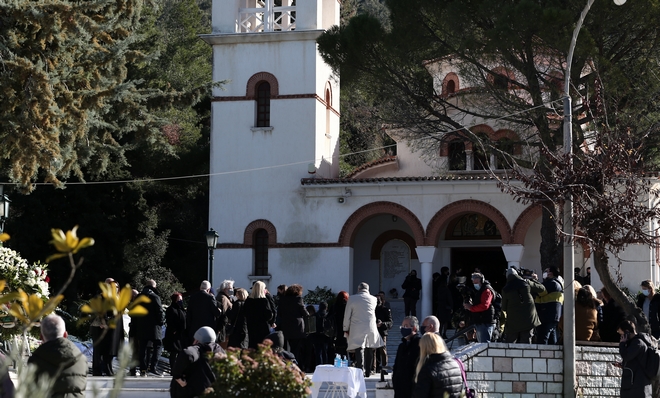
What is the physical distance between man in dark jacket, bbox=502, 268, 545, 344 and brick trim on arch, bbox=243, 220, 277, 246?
14.1 m

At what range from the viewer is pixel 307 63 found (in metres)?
26.7

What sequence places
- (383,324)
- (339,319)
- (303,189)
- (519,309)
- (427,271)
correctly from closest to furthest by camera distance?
(519,309), (383,324), (339,319), (427,271), (303,189)

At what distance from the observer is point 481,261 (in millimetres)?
27641

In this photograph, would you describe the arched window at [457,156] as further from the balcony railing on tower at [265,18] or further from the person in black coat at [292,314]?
the person in black coat at [292,314]

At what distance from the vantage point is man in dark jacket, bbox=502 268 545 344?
41.6 ft

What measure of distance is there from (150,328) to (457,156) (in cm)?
1468

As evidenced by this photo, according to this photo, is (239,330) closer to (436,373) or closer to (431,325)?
(431,325)

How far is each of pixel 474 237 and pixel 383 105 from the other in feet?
20.9

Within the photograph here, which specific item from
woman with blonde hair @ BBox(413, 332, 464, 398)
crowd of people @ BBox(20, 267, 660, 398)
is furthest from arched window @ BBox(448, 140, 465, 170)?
woman with blonde hair @ BBox(413, 332, 464, 398)

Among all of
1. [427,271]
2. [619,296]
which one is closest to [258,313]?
[619,296]

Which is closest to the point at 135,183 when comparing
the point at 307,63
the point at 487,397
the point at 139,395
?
the point at 307,63

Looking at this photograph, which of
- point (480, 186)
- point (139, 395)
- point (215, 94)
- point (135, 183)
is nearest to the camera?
point (139, 395)

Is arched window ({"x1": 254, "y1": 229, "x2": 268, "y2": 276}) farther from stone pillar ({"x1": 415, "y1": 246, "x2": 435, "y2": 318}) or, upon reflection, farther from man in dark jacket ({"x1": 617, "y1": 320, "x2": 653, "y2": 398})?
man in dark jacket ({"x1": 617, "y1": 320, "x2": 653, "y2": 398})

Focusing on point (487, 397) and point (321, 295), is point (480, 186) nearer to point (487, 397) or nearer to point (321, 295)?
point (321, 295)
